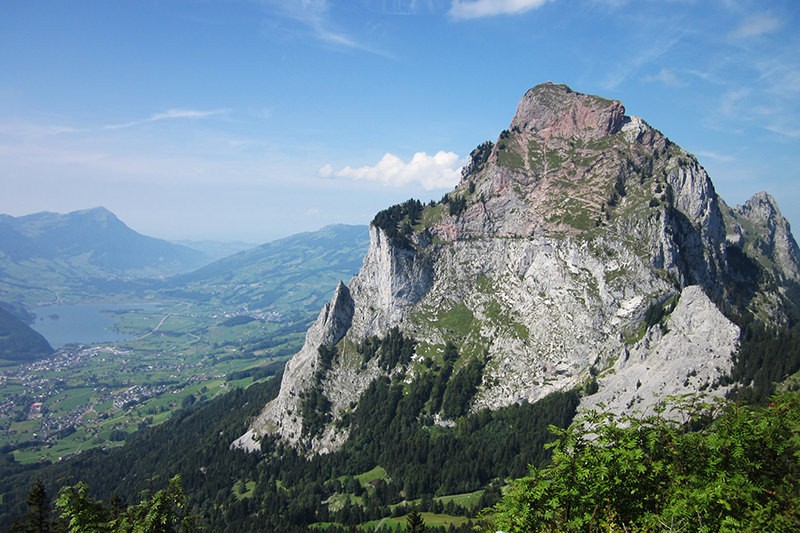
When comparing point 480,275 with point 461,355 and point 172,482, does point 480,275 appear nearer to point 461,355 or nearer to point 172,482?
point 461,355

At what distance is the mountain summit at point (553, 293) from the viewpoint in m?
131

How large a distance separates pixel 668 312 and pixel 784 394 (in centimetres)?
11871

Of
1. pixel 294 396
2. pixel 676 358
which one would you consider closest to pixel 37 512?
pixel 676 358

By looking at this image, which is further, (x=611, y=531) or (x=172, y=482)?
(x=172, y=482)

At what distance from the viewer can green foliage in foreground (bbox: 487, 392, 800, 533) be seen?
18.4 meters

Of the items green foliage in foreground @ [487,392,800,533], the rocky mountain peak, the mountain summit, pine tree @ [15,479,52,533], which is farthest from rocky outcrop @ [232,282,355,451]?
green foliage in foreground @ [487,392,800,533]

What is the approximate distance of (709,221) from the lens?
170 m

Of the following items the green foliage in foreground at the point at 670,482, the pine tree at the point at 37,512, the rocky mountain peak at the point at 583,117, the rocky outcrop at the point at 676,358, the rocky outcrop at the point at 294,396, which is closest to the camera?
the green foliage in foreground at the point at 670,482

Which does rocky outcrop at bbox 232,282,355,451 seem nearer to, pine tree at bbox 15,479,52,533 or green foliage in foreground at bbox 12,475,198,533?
pine tree at bbox 15,479,52,533

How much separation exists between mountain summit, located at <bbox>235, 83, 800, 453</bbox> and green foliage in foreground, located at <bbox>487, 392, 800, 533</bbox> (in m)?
108

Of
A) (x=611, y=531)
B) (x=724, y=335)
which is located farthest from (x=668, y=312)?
(x=611, y=531)

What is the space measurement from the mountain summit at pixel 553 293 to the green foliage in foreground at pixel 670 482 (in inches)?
4235

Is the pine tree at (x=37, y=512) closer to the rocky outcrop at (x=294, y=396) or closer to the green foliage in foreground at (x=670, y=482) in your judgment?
the green foliage in foreground at (x=670, y=482)

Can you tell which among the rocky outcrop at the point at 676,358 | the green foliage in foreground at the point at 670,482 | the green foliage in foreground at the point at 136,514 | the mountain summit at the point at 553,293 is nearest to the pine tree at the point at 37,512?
the green foliage in foreground at the point at 136,514
